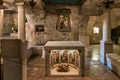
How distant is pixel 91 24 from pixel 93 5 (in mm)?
7656

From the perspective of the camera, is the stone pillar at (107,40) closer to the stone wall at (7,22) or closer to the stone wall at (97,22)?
the stone wall at (97,22)

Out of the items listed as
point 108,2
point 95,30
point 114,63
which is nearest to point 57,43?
point 114,63

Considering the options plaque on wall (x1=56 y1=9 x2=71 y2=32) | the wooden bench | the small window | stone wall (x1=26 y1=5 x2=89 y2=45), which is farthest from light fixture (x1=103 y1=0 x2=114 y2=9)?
the small window

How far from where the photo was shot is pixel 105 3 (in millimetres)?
7941

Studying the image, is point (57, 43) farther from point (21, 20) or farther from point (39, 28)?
point (39, 28)

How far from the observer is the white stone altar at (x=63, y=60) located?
618 cm

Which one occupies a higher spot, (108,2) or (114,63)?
(108,2)

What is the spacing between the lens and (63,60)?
6.39 m

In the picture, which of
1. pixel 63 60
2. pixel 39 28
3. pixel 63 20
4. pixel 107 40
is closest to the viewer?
pixel 63 60

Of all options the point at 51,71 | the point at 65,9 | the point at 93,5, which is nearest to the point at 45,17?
the point at 65,9

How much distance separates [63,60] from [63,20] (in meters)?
5.85

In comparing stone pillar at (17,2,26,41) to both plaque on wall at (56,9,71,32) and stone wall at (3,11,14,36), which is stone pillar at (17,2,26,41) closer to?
plaque on wall at (56,9,71,32)

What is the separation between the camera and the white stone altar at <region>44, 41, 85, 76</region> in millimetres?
6181

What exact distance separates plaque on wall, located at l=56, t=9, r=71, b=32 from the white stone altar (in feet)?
18.8
